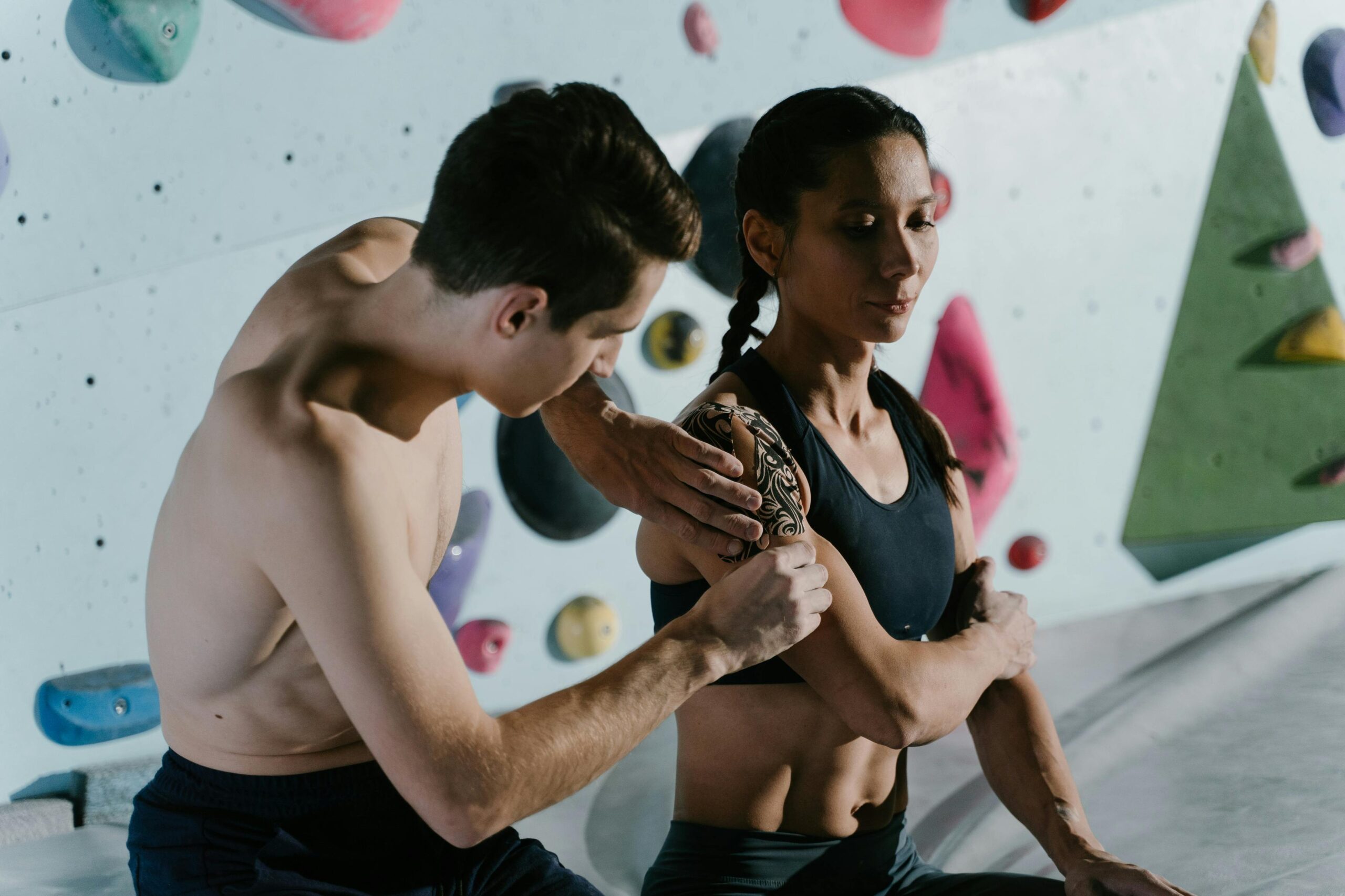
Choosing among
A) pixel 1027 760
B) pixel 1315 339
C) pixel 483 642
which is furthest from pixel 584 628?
pixel 1315 339

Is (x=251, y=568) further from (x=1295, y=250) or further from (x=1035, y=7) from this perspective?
(x=1295, y=250)

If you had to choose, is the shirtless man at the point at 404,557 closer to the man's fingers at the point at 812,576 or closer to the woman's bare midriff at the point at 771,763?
the man's fingers at the point at 812,576

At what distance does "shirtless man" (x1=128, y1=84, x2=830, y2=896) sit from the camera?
2.88 feet

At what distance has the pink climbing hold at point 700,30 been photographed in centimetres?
248

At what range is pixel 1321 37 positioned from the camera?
3188 mm

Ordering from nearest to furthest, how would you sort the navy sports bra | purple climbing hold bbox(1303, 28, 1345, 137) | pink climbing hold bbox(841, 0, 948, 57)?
the navy sports bra
pink climbing hold bbox(841, 0, 948, 57)
purple climbing hold bbox(1303, 28, 1345, 137)

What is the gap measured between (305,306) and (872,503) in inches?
24.4

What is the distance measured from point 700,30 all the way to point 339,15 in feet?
2.51

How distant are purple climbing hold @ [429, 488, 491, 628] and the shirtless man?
1140 millimetres

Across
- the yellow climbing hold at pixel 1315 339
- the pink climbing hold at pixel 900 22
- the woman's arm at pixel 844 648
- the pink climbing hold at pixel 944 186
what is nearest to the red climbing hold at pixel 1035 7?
the pink climbing hold at pixel 900 22

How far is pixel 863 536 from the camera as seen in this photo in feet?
4.07

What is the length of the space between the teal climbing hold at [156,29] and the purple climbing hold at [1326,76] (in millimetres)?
2841

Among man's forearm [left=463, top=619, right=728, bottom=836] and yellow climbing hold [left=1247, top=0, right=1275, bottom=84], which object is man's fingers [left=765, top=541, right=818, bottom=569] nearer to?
man's forearm [left=463, top=619, right=728, bottom=836]

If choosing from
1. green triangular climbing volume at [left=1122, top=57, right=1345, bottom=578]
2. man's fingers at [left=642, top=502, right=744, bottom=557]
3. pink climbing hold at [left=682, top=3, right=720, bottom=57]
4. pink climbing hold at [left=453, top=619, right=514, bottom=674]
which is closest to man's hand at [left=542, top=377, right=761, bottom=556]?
man's fingers at [left=642, top=502, right=744, bottom=557]
